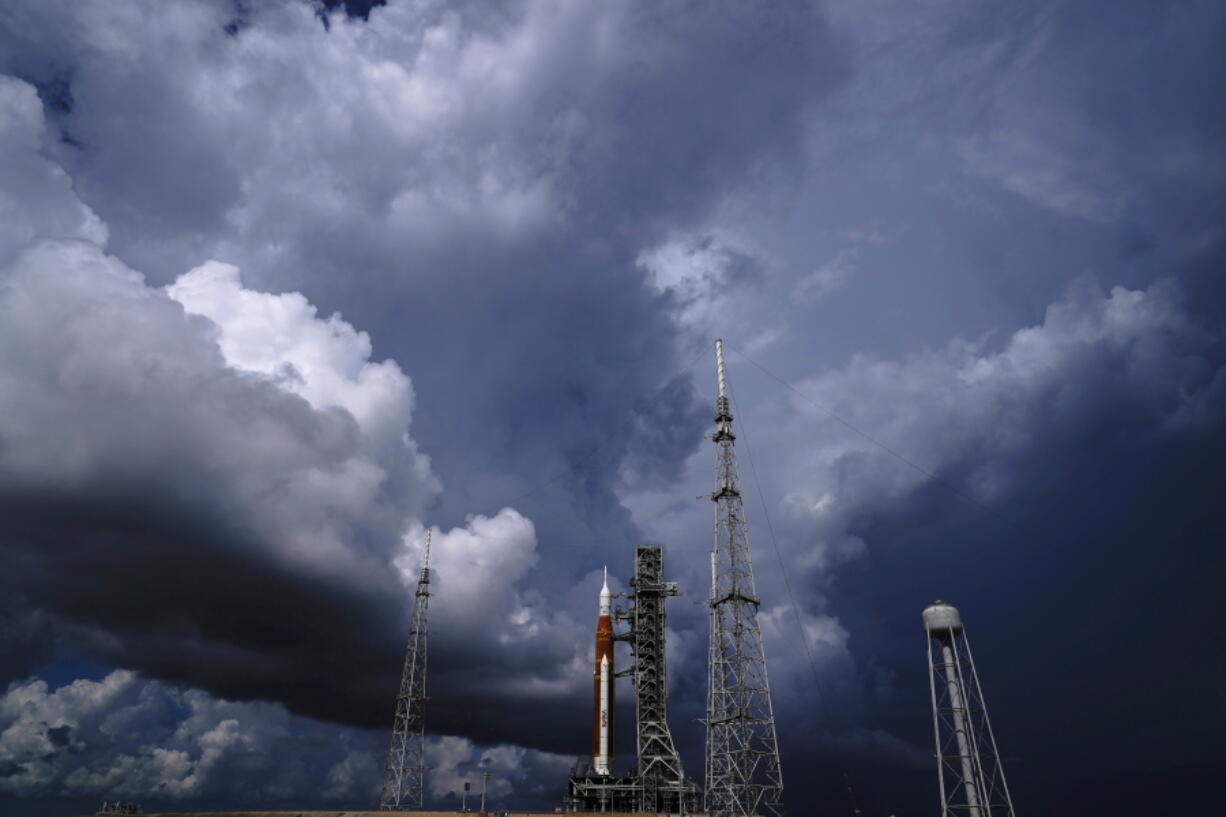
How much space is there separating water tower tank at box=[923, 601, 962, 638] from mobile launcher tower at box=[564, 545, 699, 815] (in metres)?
42.0

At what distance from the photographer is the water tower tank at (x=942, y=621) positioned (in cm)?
6581

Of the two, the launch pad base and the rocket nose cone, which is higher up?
the rocket nose cone

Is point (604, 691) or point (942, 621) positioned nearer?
point (942, 621)

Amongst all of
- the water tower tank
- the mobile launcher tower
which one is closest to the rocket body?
the mobile launcher tower

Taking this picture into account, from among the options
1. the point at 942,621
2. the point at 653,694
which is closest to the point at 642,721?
the point at 653,694

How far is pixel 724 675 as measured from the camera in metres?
76.7

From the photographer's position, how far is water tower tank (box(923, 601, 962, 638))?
65812 mm

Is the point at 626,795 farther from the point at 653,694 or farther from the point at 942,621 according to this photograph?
the point at 942,621

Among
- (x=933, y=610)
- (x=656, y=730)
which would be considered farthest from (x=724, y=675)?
(x=656, y=730)

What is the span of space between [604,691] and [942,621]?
180 feet

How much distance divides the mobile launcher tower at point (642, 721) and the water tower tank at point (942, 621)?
42011 mm

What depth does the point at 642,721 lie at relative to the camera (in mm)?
104875

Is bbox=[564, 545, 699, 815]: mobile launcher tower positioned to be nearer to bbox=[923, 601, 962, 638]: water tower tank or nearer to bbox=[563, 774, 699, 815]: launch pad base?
bbox=[563, 774, 699, 815]: launch pad base

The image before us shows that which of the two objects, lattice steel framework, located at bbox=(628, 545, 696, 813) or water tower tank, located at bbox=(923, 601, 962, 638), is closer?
water tower tank, located at bbox=(923, 601, 962, 638)
